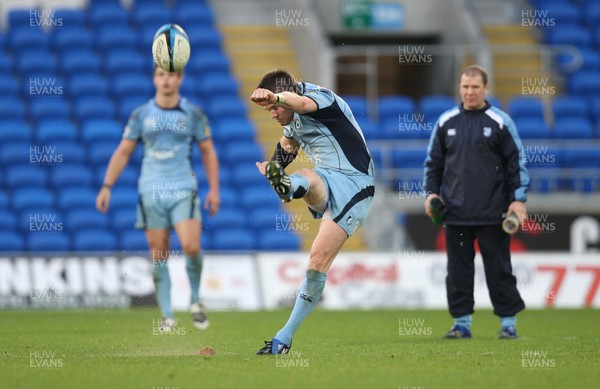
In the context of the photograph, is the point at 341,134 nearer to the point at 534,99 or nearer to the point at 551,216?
the point at 551,216

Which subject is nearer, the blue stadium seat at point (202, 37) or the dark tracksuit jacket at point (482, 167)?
the dark tracksuit jacket at point (482, 167)

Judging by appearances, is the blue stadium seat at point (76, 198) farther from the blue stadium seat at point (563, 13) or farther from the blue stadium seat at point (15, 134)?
the blue stadium seat at point (563, 13)

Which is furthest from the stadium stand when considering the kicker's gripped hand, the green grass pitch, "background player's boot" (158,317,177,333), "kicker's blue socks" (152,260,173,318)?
the kicker's gripped hand

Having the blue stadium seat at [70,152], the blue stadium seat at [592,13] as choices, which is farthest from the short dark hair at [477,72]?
the blue stadium seat at [592,13]

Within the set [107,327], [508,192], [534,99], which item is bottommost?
[107,327]

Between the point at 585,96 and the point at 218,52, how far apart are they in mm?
7259

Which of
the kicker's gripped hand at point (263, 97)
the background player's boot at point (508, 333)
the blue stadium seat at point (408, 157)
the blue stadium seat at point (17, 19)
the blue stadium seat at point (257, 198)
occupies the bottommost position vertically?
the background player's boot at point (508, 333)

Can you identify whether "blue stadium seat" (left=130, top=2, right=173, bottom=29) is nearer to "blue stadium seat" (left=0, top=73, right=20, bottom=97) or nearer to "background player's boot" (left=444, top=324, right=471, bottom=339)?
"blue stadium seat" (left=0, top=73, right=20, bottom=97)

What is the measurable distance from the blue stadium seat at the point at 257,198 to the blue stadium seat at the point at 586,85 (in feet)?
22.6

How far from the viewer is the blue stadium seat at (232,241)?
709 inches

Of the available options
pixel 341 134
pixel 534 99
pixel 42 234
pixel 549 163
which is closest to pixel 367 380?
pixel 341 134

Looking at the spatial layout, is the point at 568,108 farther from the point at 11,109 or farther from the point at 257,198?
the point at 11,109

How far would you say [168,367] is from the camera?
25.2 ft

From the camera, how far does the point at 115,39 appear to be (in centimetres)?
2155
